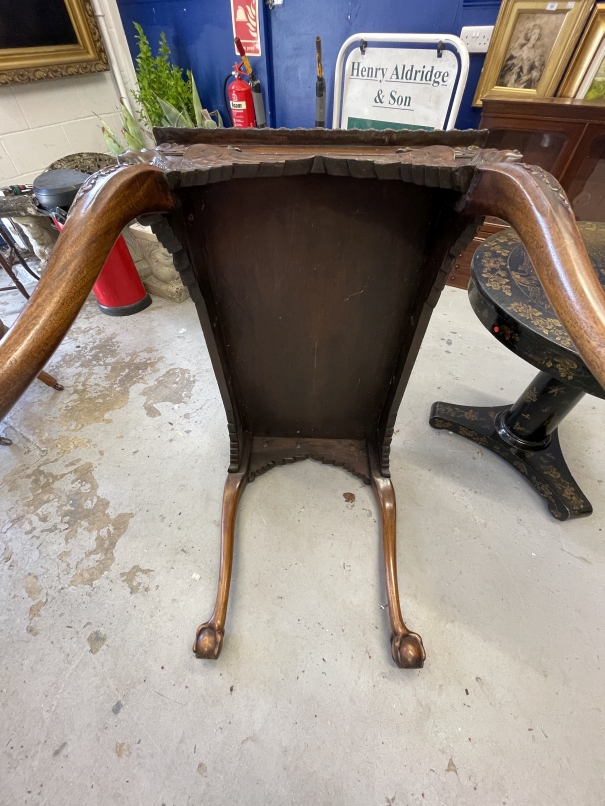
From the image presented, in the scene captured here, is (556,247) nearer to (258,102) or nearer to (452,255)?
(452,255)

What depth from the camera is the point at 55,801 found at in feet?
2.75

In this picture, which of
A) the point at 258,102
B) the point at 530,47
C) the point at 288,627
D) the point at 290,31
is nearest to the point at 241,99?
the point at 258,102

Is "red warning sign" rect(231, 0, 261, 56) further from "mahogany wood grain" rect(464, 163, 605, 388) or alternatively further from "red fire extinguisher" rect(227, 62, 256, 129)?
"mahogany wood grain" rect(464, 163, 605, 388)

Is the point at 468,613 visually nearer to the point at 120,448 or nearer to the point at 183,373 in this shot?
the point at 120,448

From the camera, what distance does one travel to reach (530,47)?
1487 millimetres

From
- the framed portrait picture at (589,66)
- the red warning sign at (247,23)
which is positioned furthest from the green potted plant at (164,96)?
the framed portrait picture at (589,66)

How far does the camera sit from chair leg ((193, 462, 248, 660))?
0.96 metres

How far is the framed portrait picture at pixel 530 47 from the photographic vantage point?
4.56 feet

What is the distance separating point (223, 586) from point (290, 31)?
2666 millimetres

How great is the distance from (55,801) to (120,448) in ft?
3.31

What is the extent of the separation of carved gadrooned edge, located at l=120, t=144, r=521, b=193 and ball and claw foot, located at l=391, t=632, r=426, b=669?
3.34ft

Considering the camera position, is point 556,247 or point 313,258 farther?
point 313,258

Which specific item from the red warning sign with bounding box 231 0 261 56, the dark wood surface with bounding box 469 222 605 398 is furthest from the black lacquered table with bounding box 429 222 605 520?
the red warning sign with bounding box 231 0 261 56

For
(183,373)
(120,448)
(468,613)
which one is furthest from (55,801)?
(183,373)
